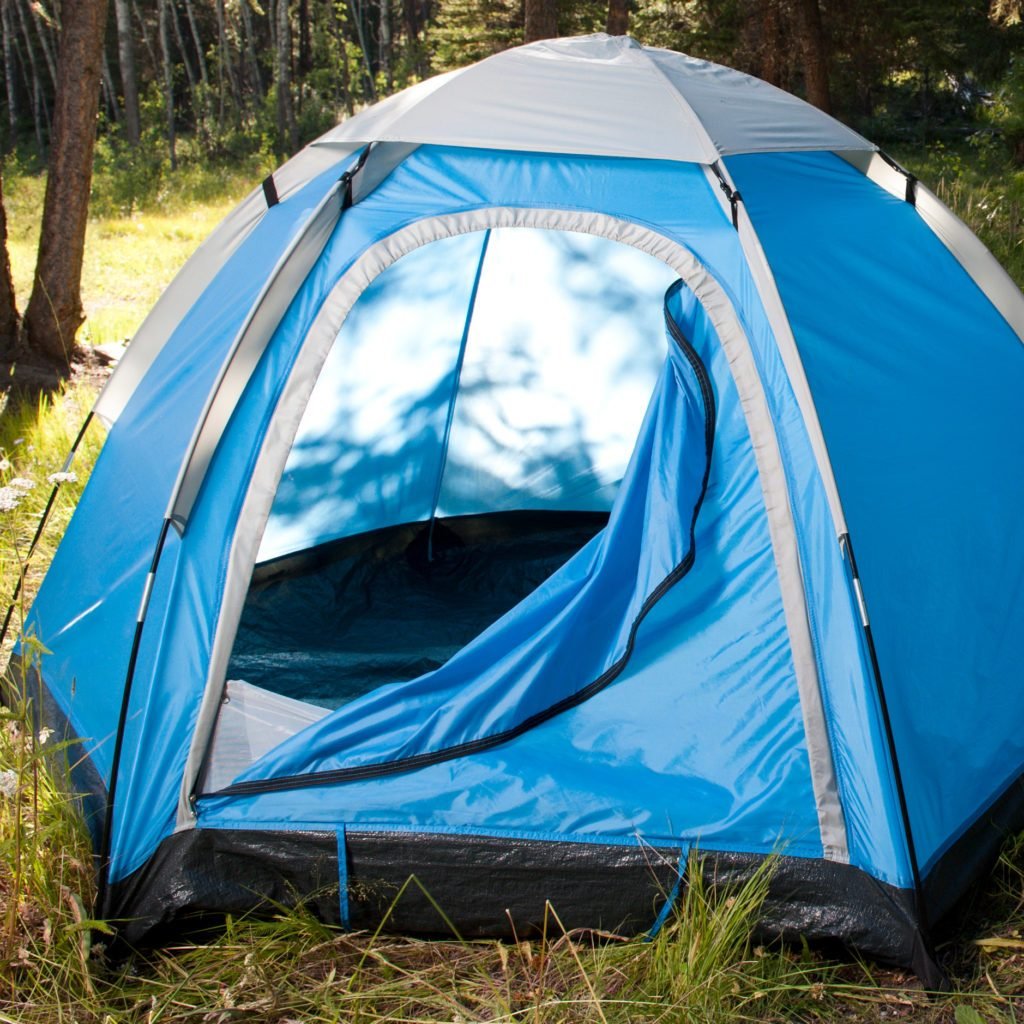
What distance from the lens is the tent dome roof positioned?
2.53 meters

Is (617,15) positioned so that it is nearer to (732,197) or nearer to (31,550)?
(732,197)

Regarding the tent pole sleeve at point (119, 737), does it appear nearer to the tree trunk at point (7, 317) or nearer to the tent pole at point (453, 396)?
the tent pole at point (453, 396)

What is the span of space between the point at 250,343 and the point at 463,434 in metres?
1.74

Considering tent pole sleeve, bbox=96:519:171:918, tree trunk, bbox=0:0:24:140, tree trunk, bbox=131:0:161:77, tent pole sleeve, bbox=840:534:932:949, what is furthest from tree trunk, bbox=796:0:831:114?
tree trunk, bbox=0:0:24:140

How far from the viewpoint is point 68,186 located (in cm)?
540

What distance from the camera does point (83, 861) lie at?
2.30m

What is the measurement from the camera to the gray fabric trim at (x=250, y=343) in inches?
94.7

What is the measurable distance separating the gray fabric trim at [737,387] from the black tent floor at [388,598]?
749 mm

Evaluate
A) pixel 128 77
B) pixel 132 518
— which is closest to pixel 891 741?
pixel 132 518

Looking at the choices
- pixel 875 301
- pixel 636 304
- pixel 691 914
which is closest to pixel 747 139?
pixel 875 301

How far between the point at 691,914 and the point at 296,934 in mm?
780

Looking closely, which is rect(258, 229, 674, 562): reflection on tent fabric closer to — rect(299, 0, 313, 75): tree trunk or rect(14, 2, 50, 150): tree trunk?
rect(14, 2, 50, 150): tree trunk

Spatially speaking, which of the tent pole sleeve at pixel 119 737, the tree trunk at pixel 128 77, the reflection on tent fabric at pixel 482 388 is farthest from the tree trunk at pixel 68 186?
the tree trunk at pixel 128 77

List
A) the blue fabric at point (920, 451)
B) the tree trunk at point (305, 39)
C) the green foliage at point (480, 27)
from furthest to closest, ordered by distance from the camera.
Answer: the tree trunk at point (305, 39), the green foliage at point (480, 27), the blue fabric at point (920, 451)
